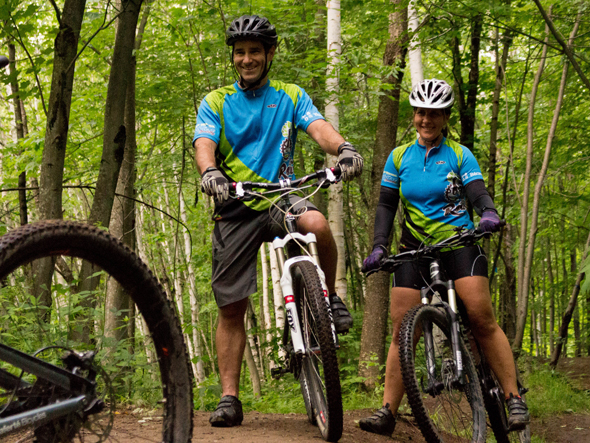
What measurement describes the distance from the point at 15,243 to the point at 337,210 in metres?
6.64

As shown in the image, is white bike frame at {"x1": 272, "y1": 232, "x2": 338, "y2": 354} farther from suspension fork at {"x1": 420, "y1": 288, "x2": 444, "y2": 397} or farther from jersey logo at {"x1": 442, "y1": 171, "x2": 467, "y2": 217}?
jersey logo at {"x1": 442, "y1": 171, "x2": 467, "y2": 217}

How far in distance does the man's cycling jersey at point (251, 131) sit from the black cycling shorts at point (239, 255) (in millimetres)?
89

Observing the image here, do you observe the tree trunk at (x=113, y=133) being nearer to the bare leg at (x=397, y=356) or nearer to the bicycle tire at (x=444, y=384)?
the bare leg at (x=397, y=356)

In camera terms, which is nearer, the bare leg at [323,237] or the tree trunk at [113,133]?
the bare leg at [323,237]

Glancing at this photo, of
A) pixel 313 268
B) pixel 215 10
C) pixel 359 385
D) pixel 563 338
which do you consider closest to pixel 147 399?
pixel 313 268

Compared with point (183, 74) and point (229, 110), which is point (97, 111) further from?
point (229, 110)

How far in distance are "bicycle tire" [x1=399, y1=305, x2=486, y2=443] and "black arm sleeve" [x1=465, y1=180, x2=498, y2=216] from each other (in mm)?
753

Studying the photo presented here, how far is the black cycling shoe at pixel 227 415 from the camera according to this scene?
139 inches

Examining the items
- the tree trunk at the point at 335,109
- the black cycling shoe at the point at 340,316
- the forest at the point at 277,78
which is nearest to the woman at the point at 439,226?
the black cycling shoe at the point at 340,316

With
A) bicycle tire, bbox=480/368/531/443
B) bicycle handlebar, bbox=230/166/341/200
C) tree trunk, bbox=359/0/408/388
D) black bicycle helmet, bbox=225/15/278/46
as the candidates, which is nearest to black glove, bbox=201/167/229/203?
bicycle handlebar, bbox=230/166/341/200

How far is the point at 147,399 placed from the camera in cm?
432

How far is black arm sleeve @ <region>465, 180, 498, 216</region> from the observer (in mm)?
3764

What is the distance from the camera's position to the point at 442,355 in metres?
3.58

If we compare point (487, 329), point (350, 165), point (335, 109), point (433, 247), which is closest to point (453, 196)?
point (433, 247)
